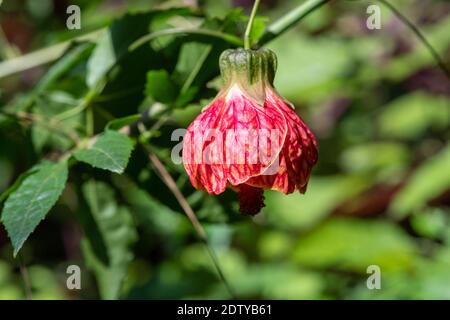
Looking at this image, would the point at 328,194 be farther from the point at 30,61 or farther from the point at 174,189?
the point at 174,189

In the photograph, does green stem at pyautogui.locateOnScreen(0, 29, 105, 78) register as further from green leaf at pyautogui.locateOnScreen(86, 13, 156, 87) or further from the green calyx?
the green calyx

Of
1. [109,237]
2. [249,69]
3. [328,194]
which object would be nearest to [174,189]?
Answer: [109,237]

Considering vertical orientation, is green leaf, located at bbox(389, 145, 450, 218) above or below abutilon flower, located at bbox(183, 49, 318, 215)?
above

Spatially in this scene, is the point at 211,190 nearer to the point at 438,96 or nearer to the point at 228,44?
the point at 228,44

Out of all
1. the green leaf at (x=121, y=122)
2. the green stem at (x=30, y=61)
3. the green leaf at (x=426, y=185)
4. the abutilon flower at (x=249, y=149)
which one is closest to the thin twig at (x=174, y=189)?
the green leaf at (x=121, y=122)

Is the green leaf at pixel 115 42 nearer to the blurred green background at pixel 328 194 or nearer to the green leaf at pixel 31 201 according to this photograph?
the green leaf at pixel 31 201

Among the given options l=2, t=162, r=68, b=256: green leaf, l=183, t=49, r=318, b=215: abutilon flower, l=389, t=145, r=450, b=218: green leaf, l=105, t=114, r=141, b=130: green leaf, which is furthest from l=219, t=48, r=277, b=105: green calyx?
l=389, t=145, r=450, b=218: green leaf
